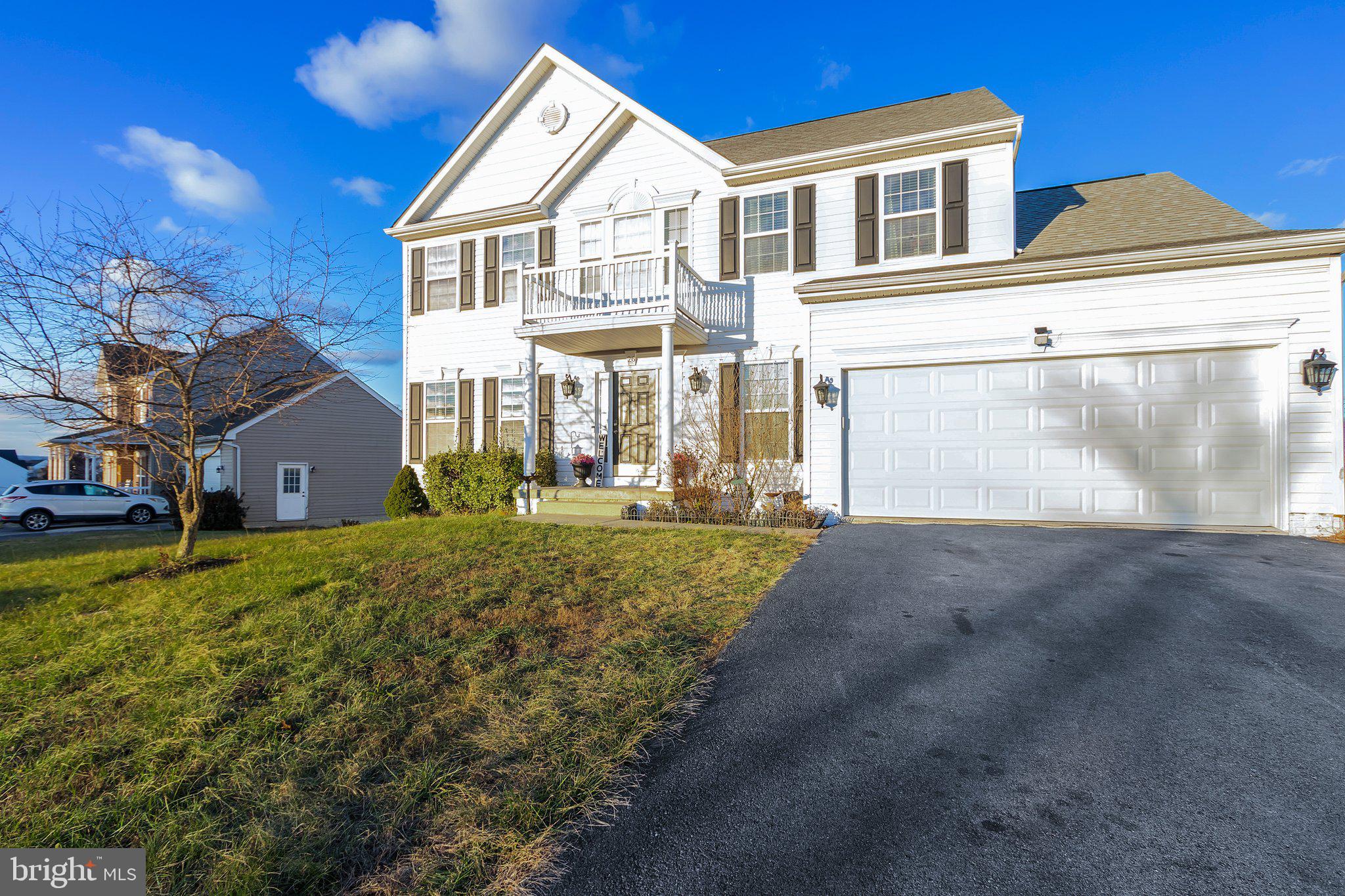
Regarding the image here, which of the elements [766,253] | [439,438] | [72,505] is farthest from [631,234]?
[72,505]

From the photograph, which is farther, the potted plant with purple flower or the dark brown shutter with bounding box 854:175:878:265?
the potted plant with purple flower

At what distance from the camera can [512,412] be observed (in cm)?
1200

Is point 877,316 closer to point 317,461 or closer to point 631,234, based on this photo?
point 631,234

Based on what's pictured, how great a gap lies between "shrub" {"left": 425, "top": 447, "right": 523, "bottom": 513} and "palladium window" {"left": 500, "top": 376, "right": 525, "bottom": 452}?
1.27ft

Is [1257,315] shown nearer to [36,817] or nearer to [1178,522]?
[1178,522]

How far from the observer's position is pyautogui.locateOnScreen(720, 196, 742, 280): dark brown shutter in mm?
10484

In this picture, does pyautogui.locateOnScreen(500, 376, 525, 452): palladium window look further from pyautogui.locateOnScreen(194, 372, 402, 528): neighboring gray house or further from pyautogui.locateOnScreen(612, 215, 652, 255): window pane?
pyautogui.locateOnScreen(194, 372, 402, 528): neighboring gray house

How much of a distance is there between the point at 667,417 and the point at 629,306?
199 cm

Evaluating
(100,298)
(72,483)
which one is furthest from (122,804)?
(72,483)

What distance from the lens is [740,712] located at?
2812 mm

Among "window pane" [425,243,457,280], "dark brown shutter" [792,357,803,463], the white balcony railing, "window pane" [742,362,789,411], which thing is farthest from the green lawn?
"window pane" [425,243,457,280]

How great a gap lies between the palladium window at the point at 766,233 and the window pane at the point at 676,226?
3.66 ft

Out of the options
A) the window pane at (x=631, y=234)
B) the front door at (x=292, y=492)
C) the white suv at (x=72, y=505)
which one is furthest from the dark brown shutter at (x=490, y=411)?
the white suv at (x=72, y=505)

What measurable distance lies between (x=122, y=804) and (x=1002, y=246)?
11007mm
